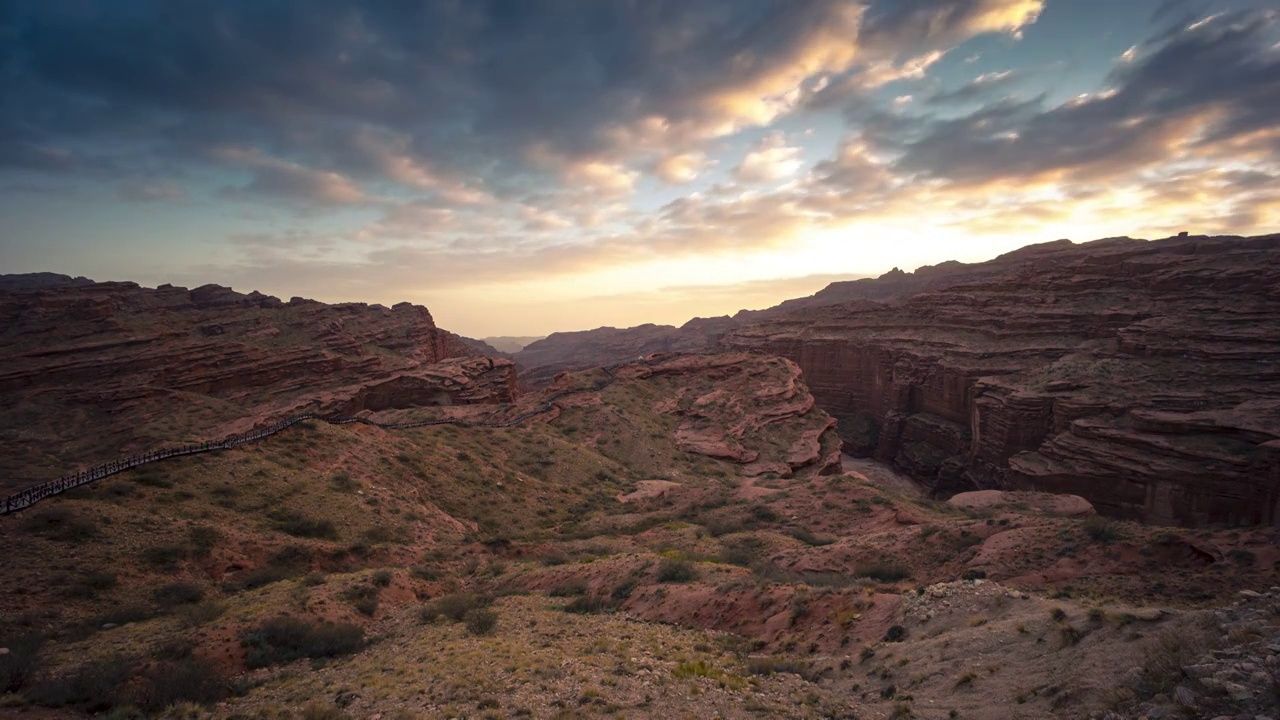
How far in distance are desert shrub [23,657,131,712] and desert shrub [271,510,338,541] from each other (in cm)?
1007

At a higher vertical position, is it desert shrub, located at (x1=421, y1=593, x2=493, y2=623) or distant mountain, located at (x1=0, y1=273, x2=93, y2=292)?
distant mountain, located at (x1=0, y1=273, x2=93, y2=292)

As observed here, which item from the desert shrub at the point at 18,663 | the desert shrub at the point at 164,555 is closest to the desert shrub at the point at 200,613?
the desert shrub at the point at 18,663

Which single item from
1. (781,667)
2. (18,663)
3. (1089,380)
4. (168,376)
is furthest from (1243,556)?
(168,376)

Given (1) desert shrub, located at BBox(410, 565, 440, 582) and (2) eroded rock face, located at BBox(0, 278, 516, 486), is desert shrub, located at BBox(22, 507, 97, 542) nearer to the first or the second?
(1) desert shrub, located at BBox(410, 565, 440, 582)

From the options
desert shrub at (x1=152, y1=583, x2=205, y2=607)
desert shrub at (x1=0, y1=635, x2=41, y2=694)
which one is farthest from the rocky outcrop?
desert shrub at (x1=0, y1=635, x2=41, y2=694)

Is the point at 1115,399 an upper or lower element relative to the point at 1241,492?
upper

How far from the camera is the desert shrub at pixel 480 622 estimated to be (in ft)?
46.3

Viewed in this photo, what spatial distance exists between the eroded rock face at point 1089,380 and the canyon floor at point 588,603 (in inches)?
455

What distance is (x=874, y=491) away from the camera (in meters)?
27.1

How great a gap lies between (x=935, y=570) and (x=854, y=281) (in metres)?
179

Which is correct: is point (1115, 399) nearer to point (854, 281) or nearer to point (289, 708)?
point (289, 708)

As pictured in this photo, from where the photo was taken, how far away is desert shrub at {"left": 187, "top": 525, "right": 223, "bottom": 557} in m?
17.5

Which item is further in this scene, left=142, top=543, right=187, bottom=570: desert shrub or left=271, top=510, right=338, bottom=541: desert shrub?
left=271, top=510, right=338, bottom=541: desert shrub

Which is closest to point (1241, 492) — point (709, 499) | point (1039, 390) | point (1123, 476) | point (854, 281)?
point (1123, 476)
